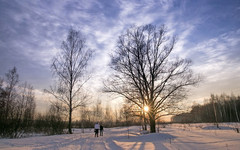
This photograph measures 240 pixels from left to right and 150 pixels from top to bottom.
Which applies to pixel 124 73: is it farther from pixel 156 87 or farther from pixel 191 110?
pixel 191 110

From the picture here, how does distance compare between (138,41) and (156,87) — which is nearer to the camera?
(156,87)

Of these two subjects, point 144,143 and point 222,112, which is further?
point 222,112

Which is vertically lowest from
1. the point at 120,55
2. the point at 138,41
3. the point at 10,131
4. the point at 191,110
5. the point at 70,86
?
the point at 10,131

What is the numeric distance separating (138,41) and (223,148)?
1261cm

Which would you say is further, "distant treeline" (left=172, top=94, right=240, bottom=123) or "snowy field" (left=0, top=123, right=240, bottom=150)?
"distant treeline" (left=172, top=94, right=240, bottom=123)

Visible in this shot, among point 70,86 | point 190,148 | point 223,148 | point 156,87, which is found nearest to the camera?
point 223,148

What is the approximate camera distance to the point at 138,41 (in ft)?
54.2

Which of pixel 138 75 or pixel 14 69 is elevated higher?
pixel 14 69

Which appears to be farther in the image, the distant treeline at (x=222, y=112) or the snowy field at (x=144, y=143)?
the distant treeline at (x=222, y=112)

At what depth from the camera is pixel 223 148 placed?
6715 mm

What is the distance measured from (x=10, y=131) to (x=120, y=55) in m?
15.7

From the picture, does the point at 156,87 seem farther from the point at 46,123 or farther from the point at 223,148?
the point at 46,123

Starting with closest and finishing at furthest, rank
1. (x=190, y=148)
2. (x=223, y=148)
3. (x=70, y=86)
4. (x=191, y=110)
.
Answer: (x=223, y=148) < (x=190, y=148) < (x=191, y=110) < (x=70, y=86)

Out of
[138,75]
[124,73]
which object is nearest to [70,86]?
[124,73]
